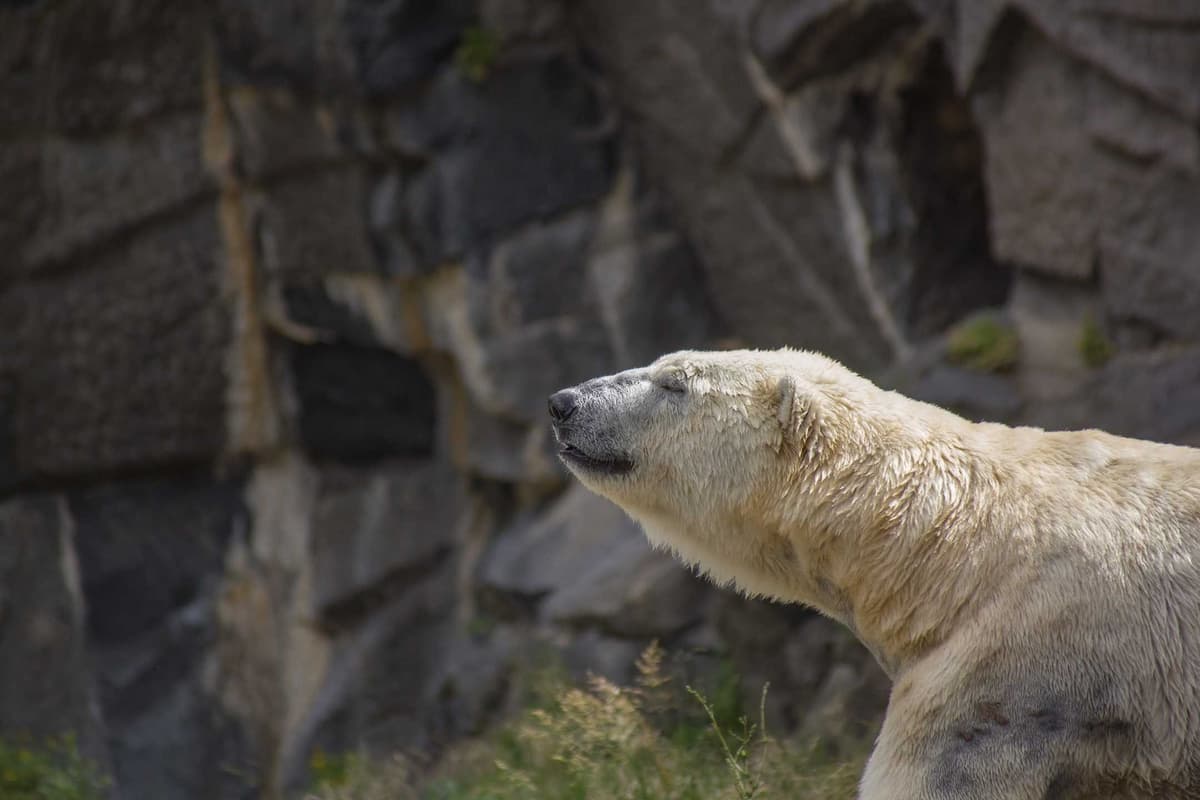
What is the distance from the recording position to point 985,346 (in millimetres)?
5699

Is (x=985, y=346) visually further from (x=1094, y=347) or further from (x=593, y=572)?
(x=593, y=572)

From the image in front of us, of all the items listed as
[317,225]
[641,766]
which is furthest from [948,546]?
[317,225]

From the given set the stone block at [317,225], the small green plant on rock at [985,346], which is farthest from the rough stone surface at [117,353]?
the small green plant on rock at [985,346]

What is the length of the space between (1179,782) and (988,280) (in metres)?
4.26

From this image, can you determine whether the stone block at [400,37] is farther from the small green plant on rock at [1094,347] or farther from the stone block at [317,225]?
the small green plant on rock at [1094,347]

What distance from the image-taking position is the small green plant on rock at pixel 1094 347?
545cm

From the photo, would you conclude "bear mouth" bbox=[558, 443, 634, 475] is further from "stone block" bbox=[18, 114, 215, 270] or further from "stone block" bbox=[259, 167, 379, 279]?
"stone block" bbox=[18, 114, 215, 270]

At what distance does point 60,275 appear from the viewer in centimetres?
742

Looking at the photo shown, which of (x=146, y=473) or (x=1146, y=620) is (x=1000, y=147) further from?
(x=146, y=473)

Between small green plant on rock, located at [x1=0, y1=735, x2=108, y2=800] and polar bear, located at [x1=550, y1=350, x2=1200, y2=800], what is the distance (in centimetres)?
330

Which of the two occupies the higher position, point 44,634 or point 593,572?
point 593,572

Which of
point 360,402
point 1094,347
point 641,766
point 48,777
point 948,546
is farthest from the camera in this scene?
point 360,402

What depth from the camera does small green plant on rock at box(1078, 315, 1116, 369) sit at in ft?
17.9

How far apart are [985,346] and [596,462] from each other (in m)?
2.95
